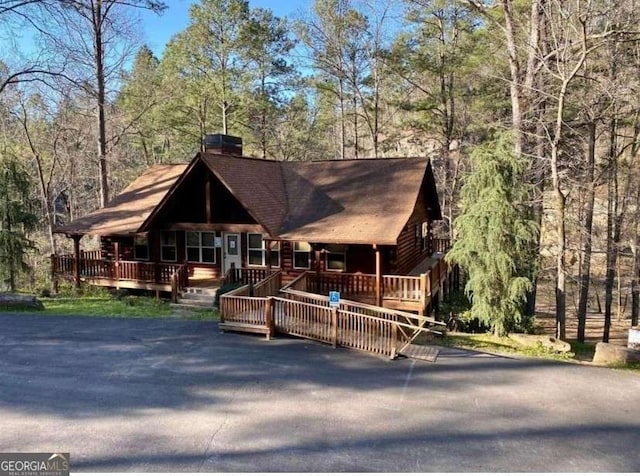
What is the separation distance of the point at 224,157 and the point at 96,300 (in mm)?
6989

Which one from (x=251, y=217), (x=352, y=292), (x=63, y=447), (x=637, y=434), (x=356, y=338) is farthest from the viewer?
(x=251, y=217)

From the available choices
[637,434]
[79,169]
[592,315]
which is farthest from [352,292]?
[79,169]

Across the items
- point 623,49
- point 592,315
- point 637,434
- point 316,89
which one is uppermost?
point 316,89

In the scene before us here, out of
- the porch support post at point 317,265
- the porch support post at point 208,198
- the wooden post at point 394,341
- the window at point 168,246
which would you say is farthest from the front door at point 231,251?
the wooden post at point 394,341

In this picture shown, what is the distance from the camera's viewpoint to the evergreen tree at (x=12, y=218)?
2030 cm

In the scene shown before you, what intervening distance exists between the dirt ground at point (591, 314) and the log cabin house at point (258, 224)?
9.07 m

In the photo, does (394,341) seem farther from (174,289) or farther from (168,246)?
(168,246)

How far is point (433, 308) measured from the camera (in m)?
18.2

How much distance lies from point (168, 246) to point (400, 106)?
1343 cm

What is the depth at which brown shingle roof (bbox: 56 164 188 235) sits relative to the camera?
19125 millimetres

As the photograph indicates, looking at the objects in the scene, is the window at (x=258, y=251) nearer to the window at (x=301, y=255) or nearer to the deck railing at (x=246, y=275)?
the deck railing at (x=246, y=275)

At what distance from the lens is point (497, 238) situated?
45.0 feet

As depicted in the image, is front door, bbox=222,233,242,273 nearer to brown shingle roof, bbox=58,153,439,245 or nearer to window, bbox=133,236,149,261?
brown shingle roof, bbox=58,153,439,245

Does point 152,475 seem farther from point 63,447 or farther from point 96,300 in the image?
point 96,300
